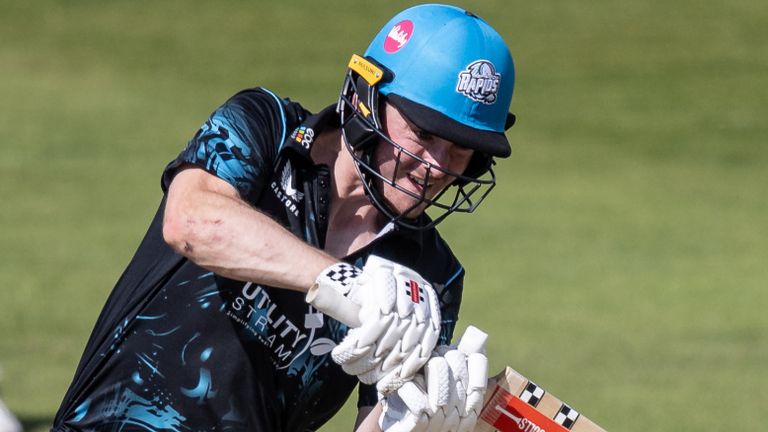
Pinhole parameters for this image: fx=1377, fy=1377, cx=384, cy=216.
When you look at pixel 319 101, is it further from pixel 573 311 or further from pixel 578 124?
pixel 573 311

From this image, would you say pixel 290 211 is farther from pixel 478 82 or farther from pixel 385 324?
pixel 385 324

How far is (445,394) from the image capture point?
338cm

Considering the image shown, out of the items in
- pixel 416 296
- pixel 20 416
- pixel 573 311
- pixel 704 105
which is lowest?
pixel 20 416

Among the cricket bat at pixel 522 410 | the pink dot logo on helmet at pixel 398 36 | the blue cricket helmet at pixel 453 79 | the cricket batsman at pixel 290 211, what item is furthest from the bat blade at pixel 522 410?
the pink dot logo on helmet at pixel 398 36

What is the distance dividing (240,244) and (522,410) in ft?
3.20

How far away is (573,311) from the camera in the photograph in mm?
11609

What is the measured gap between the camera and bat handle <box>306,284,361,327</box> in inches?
128

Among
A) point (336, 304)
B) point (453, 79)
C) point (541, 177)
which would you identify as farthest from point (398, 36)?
point (541, 177)

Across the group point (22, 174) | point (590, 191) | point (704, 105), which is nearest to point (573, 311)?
point (590, 191)

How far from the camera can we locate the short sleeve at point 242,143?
3789 millimetres

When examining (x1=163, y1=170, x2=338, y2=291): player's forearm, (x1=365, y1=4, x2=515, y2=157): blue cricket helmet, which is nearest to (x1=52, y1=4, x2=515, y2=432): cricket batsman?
(x1=365, y1=4, x2=515, y2=157): blue cricket helmet

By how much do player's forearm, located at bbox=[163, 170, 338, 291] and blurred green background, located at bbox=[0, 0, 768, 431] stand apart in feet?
2.63

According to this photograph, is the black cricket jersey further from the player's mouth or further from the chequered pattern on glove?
the chequered pattern on glove

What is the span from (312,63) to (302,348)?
17532 millimetres
